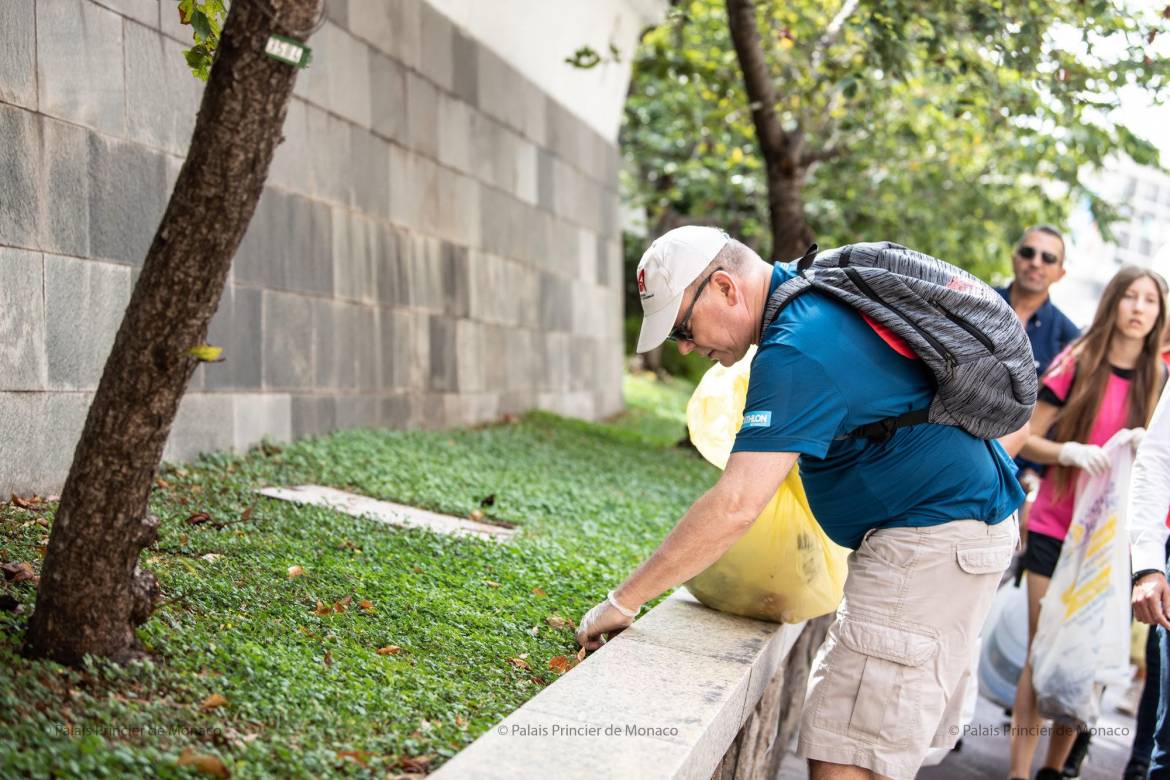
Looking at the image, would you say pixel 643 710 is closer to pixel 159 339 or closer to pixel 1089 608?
pixel 159 339

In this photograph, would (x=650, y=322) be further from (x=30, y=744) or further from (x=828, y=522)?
(x=30, y=744)

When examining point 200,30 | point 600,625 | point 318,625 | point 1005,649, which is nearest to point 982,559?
point 600,625

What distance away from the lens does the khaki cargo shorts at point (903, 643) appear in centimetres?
305

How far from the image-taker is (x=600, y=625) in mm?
3486

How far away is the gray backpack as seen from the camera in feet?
9.54

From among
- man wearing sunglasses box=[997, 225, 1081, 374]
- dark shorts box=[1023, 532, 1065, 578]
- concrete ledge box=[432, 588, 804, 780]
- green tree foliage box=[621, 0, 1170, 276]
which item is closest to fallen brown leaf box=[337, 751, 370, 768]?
concrete ledge box=[432, 588, 804, 780]

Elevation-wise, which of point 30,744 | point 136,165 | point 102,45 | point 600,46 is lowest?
point 30,744

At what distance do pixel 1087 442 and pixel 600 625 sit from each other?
2.87m

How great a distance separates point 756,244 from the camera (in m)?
20.6

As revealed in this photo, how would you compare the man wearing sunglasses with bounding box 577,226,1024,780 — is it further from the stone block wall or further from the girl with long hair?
the stone block wall

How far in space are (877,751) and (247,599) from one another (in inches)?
75.0

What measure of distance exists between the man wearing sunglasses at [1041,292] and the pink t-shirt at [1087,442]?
677 mm

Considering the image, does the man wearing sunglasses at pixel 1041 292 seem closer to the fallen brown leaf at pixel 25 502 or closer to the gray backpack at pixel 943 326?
the gray backpack at pixel 943 326

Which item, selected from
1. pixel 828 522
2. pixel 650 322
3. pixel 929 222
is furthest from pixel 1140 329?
pixel 929 222
